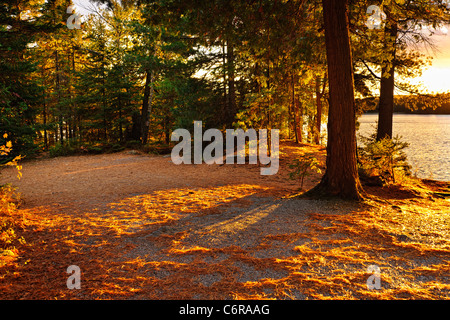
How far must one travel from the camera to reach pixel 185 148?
42.5 ft

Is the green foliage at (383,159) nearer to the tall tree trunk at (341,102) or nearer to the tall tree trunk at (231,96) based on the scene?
the tall tree trunk at (341,102)

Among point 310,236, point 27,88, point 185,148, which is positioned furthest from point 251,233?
point 27,88

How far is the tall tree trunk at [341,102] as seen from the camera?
5.12 meters

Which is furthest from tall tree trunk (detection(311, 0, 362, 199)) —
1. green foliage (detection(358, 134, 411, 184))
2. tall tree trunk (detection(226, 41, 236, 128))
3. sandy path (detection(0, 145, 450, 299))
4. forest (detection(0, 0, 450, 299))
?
tall tree trunk (detection(226, 41, 236, 128))

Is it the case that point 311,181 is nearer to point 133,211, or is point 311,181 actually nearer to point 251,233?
point 251,233

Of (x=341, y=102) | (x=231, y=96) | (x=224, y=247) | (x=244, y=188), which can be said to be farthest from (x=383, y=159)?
(x=231, y=96)

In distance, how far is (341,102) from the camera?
518 centimetres

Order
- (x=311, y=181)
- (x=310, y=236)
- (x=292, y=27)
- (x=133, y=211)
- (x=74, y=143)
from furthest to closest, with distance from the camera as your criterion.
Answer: (x=74, y=143) → (x=311, y=181) → (x=292, y=27) → (x=133, y=211) → (x=310, y=236)

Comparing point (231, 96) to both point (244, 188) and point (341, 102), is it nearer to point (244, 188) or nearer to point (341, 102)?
point (244, 188)

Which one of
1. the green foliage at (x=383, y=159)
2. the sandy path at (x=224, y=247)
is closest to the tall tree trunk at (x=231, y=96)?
the green foliage at (x=383, y=159)

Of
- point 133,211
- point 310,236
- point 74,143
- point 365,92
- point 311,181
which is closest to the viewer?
point 310,236

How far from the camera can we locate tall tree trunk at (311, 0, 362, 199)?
5121 millimetres

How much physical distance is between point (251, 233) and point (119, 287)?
2.00 meters

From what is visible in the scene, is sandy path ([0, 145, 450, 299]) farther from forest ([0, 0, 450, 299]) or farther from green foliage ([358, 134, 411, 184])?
green foliage ([358, 134, 411, 184])
